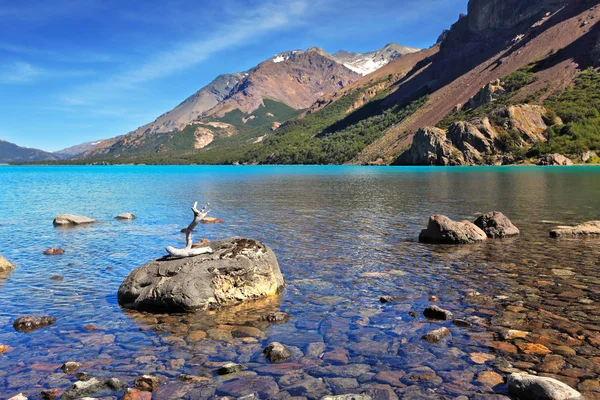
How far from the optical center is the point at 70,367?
33.7ft

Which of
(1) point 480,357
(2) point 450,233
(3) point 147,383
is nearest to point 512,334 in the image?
(1) point 480,357

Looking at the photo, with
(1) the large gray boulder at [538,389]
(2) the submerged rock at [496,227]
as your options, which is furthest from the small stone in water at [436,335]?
(2) the submerged rock at [496,227]

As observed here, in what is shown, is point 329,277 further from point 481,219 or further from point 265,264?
point 481,219

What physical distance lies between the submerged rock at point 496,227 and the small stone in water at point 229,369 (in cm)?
2235

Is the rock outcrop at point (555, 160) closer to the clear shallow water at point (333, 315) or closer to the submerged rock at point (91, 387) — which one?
the clear shallow water at point (333, 315)

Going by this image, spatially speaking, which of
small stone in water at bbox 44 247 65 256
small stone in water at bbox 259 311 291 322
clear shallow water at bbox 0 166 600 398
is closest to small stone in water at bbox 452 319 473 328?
clear shallow water at bbox 0 166 600 398

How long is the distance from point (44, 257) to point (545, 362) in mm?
24250

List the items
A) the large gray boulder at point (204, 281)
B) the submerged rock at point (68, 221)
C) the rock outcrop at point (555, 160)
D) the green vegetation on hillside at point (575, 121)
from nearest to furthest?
the large gray boulder at point (204, 281) → the submerged rock at point (68, 221) → the rock outcrop at point (555, 160) → the green vegetation on hillside at point (575, 121)

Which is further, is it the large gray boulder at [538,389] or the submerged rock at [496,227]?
the submerged rock at [496,227]

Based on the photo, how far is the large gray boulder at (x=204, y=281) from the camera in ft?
48.4

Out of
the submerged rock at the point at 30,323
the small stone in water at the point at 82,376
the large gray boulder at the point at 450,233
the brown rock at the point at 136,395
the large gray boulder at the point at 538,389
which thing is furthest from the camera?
the large gray boulder at the point at 450,233

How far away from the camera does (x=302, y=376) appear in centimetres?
985

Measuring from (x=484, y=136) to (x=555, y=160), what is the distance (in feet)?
101

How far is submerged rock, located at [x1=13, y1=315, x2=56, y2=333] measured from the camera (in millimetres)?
12938
